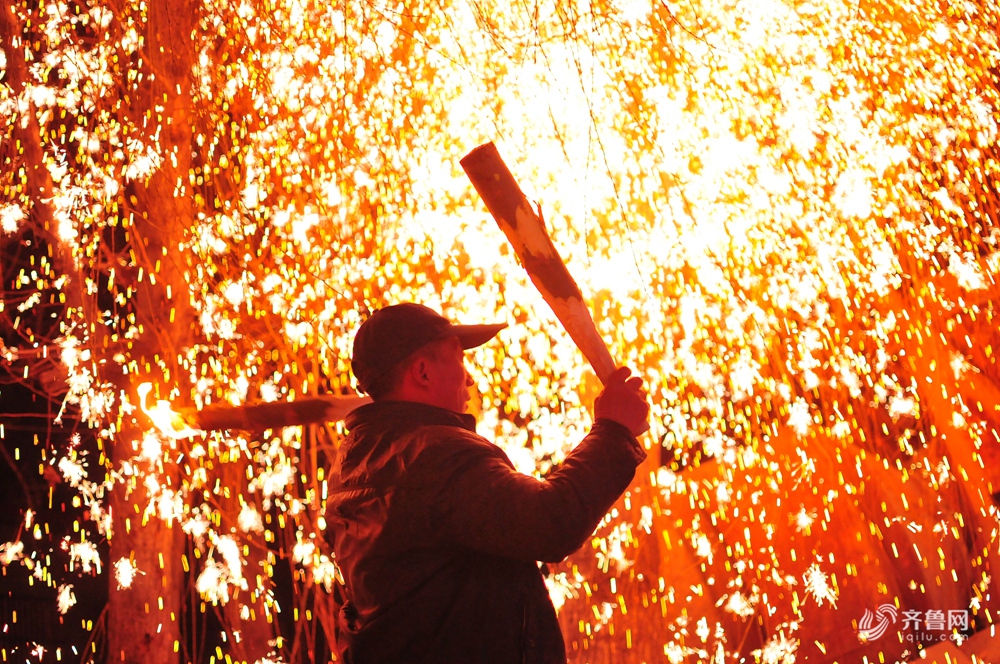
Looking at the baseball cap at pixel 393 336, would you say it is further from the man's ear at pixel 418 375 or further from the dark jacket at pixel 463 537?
the dark jacket at pixel 463 537

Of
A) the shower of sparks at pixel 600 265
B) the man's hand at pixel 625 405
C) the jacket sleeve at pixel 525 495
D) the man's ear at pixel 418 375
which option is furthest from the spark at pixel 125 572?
the man's hand at pixel 625 405

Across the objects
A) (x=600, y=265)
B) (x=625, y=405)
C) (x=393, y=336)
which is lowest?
(x=625, y=405)

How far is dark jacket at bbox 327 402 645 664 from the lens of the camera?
172 centimetres

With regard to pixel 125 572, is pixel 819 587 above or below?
below

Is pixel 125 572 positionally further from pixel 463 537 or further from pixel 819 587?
pixel 819 587

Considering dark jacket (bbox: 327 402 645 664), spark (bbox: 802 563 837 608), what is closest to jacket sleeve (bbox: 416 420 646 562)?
dark jacket (bbox: 327 402 645 664)

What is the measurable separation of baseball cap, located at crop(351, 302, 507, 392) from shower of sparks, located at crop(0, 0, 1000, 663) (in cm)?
219

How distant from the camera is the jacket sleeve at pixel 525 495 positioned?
1698 mm

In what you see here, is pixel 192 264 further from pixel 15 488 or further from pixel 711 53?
pixel 15 488

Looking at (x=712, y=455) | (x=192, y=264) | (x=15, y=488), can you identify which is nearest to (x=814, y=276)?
(x=712, y=455)

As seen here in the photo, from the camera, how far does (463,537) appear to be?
1776 millimetres

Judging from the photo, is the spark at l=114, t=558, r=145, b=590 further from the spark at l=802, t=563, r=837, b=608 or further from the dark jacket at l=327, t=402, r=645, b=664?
the spark at l=802, t=563, r=837, b=608

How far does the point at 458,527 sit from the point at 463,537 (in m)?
0.02

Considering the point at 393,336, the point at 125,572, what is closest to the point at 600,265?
the point at 393,336
